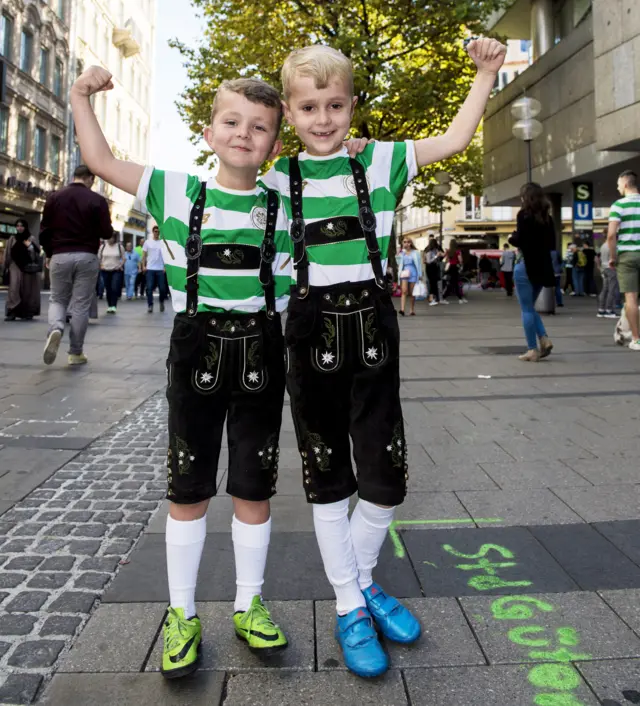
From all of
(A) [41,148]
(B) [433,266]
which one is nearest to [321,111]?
(B) [433,266]

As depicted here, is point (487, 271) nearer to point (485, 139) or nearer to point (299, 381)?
point (485, 139)

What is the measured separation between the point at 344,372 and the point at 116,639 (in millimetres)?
993

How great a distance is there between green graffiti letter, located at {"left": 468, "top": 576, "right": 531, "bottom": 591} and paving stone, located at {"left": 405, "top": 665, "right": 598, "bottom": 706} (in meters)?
0.50

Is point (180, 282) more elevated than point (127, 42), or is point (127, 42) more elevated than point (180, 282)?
point (127, 42)

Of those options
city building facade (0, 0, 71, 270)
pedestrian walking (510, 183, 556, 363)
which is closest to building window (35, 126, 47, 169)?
city building facade (0, 0, 71, 270)

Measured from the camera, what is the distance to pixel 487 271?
3759 cm

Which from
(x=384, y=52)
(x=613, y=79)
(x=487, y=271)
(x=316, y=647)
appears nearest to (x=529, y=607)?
(x=316, y=647)

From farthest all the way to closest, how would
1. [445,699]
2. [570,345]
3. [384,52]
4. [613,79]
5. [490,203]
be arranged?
[490,203], [384,52], [613,79], [570,345], [445,699]

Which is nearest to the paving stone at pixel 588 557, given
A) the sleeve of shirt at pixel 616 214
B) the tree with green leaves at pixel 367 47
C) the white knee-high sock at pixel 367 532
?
the white knee-high sock at pixel 367 532

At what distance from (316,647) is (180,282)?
1082 mm

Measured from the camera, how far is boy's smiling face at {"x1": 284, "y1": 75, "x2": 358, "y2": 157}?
202 centimetres

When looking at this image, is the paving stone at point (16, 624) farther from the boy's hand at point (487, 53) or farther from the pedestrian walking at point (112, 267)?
the pedestrian walking at point (112, 267)

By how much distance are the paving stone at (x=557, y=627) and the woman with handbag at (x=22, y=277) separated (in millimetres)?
10958

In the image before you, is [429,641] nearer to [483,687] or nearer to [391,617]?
[391,617]
